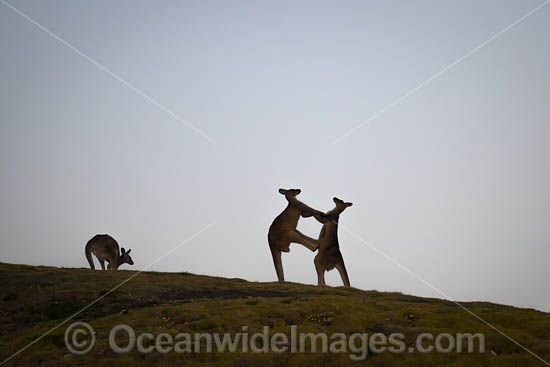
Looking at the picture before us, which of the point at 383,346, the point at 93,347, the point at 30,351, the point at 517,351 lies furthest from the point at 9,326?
the point at 517,351

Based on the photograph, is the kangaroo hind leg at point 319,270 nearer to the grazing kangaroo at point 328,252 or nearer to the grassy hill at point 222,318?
the grazing kangaroo at point 328,252

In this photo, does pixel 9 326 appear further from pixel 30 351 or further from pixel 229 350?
pixel 229 350

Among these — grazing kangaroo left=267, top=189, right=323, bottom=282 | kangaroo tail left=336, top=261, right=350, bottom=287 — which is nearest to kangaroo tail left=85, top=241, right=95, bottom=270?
grazing kangaroo left=267, top=189, right=323, bottom=282

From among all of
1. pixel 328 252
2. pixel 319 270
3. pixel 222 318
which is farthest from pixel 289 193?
pixel 222 318

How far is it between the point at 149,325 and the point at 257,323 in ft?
13.7

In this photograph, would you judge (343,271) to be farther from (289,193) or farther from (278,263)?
(289,193)

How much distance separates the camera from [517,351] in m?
18.4

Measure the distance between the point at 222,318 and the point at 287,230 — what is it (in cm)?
1389

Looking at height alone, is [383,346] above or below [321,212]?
below

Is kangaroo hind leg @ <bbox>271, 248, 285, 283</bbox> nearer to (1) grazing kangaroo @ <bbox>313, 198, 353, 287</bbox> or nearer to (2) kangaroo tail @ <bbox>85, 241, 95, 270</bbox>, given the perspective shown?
(1) grazing kangaroo @ <bbox>313, 198, 353, 287</bbox>

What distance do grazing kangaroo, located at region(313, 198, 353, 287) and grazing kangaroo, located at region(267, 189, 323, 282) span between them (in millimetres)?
786

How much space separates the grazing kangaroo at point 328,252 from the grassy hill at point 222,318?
9.78 ft

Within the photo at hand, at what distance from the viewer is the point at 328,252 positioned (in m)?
34.2

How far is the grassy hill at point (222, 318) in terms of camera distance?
729 inches
